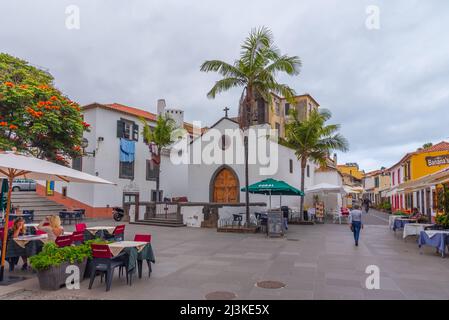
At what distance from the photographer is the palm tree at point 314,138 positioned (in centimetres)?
2180

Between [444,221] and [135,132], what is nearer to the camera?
[444,221]

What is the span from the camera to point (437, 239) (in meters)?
10.5

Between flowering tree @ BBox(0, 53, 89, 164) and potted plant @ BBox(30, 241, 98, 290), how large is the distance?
9.43 m

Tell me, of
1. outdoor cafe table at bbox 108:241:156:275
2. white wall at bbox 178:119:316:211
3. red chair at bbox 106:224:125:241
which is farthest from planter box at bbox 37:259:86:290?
white wall at bbox 178:119:316:211

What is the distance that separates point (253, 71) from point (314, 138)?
7.52 metres

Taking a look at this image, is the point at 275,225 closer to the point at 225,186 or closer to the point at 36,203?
the point at 225,186

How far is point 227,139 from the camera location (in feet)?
76.6

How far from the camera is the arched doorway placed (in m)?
23.0

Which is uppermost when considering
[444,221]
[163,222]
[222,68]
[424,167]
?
[222,68]

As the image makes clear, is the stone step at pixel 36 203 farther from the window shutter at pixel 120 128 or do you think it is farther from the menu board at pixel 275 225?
the menu board at pixel 275 225

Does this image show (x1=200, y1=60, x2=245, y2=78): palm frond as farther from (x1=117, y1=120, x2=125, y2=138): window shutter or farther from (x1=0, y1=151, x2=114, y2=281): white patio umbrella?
(x1=117, y1=120, x2=125, y2=138): window shutter

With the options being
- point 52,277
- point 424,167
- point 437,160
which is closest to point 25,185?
point 52,277

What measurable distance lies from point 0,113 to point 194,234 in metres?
10.2

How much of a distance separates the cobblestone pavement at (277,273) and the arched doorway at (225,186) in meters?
9.40
